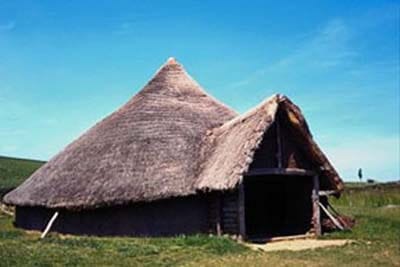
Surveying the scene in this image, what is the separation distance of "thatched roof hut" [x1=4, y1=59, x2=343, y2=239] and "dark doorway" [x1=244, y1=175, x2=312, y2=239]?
0.09 metres

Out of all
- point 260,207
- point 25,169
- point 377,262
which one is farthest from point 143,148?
point 25,169

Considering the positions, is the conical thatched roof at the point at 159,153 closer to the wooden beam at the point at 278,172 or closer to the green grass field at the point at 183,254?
the wooden beam at the point at 278,172

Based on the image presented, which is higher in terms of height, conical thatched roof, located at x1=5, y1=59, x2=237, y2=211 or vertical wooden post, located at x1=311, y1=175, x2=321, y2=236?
conical thatched roof, located at x1=5, y1=59, x2=237, y2=211

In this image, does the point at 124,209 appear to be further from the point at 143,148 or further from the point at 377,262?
the point at 377,262

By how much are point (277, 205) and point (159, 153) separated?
5.39 meters

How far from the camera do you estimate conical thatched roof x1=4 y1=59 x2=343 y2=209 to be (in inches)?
648

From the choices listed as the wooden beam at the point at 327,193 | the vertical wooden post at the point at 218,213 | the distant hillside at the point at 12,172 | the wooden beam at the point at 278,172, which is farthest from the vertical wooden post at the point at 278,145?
the distant hillside at the point at 12,172

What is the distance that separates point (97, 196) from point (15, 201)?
547cm

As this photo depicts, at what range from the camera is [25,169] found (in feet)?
161

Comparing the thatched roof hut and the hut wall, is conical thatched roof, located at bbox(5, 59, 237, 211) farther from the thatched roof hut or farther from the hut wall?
the hut wall

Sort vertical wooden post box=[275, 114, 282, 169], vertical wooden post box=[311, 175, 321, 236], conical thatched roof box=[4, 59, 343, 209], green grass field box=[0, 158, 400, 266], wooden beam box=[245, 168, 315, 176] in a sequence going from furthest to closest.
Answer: vertical wooden post box=[311, 175, 321, 236]
vertical wooden post box=[275, 114, 282, 169]
conical thatched roof box=[4, 59, 343, 209]
wooden beam box=[245, 168, 315, 176]
green grass field box=[0, 158, 400, 266]

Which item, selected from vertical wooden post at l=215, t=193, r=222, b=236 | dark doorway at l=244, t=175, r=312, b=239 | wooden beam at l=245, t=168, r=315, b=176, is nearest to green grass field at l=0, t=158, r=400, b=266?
vertical wooden post at l=215, t=193, r=222, b=236

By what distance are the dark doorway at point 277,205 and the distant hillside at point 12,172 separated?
62.8 ft

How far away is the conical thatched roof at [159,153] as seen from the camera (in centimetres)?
1647
